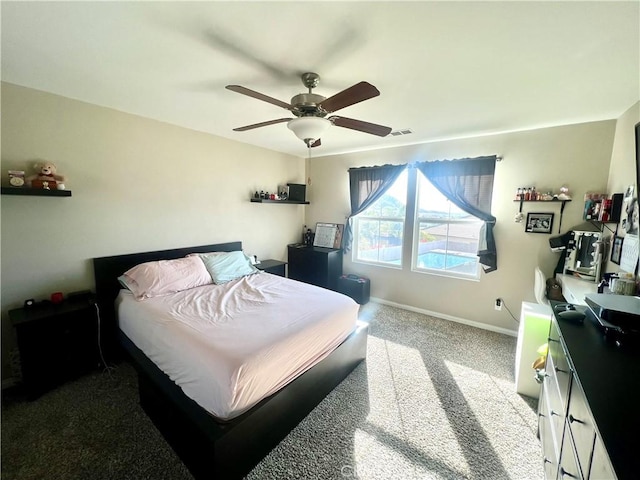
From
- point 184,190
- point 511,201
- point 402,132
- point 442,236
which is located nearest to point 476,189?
point 511,201

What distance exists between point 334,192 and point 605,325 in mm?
3556

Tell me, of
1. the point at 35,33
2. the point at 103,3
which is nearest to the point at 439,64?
the point at 103,3

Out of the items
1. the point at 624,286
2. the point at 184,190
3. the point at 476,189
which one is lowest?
the point at 624,286

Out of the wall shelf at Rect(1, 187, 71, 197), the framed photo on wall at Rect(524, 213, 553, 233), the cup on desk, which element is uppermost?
the wall shelf at Rect(1, 187, 71, 197)

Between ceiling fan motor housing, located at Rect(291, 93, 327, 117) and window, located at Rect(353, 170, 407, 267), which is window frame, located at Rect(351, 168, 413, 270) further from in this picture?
ceiling fan motor housing, located at Rect(291, 93, 327, 117)

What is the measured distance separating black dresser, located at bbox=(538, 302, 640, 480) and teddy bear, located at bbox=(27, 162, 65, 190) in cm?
336

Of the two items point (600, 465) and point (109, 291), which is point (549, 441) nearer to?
point (600, 465)

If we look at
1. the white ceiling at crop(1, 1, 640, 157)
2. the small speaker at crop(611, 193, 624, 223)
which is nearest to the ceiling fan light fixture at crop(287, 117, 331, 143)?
the white ceiling at crop(1, 1, 640, 157)

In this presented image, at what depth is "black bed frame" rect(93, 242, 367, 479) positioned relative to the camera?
1.32 m

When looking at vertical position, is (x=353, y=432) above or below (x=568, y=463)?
below

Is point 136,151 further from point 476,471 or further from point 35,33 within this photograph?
point 476,471

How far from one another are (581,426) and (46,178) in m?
3.53

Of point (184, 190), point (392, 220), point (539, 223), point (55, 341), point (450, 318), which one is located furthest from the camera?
point (392, 220)

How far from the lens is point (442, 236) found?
11.5ft
